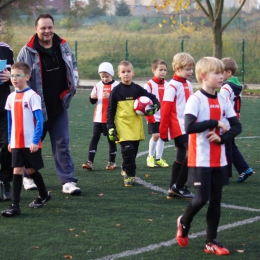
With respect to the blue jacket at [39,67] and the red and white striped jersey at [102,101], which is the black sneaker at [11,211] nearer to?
the blue jacket at [39,67]

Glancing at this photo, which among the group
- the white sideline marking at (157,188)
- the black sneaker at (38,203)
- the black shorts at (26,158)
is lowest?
the white sideline marking at (157,188)

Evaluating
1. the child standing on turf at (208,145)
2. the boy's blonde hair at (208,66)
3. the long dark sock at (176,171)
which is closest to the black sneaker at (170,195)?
the long dark sock at (176,171)

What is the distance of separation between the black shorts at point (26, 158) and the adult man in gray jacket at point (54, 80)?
92 centimetres

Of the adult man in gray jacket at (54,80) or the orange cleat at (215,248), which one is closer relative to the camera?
the orange cleat at (215,248)

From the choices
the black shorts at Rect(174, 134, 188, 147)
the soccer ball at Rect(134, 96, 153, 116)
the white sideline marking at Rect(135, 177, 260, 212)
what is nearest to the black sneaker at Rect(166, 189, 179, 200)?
the white sideline marking at Rect(135, 177, 260, 212)

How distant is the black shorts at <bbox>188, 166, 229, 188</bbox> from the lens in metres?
6.02

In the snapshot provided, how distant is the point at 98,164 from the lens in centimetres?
1086

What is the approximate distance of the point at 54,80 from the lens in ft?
27.3

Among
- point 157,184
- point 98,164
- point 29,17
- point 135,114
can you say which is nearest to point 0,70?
point 135,114

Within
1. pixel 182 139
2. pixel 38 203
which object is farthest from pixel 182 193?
pixel 38 203

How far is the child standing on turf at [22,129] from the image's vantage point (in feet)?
24.2

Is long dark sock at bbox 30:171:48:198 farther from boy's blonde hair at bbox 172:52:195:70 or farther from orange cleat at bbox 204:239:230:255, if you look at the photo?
orange cleat at bbox 204:239:230:255

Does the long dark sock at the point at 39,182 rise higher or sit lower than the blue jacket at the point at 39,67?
lower

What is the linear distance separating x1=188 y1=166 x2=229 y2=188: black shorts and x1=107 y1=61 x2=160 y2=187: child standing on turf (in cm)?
292
